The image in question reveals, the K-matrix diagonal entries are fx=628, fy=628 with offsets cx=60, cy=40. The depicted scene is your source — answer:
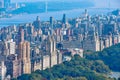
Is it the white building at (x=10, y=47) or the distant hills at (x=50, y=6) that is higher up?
the distant hills at (x=50, y=6)

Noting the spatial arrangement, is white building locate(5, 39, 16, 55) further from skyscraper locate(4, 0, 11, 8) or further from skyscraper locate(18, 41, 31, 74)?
skyscraper locate(4, 0, 11, 8)

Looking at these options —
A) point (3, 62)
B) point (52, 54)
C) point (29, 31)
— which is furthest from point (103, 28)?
point (3, 62)

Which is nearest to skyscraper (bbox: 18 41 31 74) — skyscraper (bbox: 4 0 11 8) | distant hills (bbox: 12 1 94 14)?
distant hills (bbox: 12 1 94 14)

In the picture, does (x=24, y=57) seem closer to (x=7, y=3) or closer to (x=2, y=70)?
(x=2, y=70)

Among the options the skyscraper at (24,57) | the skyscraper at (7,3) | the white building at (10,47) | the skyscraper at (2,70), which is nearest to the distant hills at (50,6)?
the skyscraper at (7,3)

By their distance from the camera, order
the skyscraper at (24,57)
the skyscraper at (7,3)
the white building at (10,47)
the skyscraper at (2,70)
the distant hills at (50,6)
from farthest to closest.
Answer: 1. the skyscraper at (7,3)
2. the distant hills at (50,6)
3. the white building at (10,47)
4. the skyscraper at (24,57)
5. the skyscraper at (2,70)

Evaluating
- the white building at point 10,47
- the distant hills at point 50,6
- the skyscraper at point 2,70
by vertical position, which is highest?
the distant hills at point 50,6

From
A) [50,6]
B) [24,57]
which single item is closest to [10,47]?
[24,57]

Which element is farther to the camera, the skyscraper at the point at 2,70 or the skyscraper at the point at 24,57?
the skyscraper at the point at 24,57

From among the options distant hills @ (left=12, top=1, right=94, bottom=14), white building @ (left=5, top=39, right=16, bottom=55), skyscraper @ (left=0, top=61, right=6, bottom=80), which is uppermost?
distant hills @ (left=12, top=1, right=94, bottom=14)

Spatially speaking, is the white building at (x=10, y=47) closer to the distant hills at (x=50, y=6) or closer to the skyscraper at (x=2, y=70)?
the skyscraper at (x=2, y=70)

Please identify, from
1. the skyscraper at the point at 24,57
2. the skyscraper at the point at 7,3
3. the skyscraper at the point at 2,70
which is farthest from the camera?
the skyscraper at the point at 7,3

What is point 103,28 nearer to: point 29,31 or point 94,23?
point 94,23
